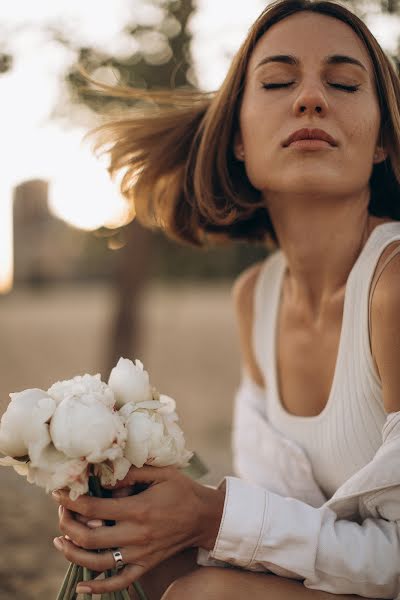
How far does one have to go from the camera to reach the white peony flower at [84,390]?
1658 millimetres

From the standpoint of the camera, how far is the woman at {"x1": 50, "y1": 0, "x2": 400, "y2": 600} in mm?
1836

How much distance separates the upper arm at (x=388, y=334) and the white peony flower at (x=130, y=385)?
26.3 inches

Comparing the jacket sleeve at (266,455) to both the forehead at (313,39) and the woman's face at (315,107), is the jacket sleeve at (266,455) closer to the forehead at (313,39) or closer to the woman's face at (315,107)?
the woman's face at (315,107)

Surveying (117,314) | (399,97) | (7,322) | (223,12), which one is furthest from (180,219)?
(7,322)

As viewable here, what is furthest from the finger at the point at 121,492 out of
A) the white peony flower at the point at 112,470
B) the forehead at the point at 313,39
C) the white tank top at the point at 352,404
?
the forehead at the point at 313,39

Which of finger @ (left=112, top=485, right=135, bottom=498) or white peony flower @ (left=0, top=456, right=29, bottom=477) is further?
finger @ (left=112, top=485, right=135, bottom=498)

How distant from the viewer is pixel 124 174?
9.64ft

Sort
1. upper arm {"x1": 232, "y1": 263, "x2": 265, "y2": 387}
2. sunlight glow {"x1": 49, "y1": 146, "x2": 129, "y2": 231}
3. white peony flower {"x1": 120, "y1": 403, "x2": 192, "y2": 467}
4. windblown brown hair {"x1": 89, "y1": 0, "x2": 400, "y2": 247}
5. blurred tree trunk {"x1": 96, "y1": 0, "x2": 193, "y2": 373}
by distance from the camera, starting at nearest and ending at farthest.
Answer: white peony flower {"x1": 120, "y1": 403, "x2": 192, "y2": 467} → windblown brown hair {"x1": 89, "y1": 0, "x2": 400, "y2": 247} → upper arm {"x1": 232, "y1": 263, "x2": 265, "y2": 387} → sunlight glow {"x1": 49, "y1": 146, "x2": 129, "y2": 231} → blurred tree trunk {"x1": 96, "y1": 0, "x2": 193, "y2": 373}

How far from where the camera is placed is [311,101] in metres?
2.12

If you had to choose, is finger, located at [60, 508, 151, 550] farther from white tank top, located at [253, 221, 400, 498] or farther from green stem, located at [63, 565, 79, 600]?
white tank top, located at [253, 221, 400, 498]

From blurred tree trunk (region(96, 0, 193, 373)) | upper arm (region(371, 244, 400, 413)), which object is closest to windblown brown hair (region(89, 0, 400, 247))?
upper arm (region(371, 244, 400, 413))

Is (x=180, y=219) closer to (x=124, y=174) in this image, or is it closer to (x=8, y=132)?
(x=124, y=174)

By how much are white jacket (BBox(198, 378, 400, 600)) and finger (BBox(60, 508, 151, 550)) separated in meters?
0.22

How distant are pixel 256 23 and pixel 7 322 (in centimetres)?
1579
